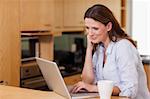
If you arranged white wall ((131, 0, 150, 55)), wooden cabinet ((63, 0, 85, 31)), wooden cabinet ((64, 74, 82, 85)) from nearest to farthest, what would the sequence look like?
1. wooden cabinet ((64, 74, 82, 85))
2. wooden cabinet ((63, 0, 85, 31))
3. white wall ((131, 0, 150, 55))

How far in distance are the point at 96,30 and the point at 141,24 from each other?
145 inches

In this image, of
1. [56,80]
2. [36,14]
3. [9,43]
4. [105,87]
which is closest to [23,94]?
[56,80]

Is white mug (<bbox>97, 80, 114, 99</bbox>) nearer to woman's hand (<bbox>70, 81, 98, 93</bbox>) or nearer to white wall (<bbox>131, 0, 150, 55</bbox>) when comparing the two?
woman's hand (<bbox>70, 81, 98, 93</bbox>)

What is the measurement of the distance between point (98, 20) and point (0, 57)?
1.18 metres

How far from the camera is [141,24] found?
224 inches

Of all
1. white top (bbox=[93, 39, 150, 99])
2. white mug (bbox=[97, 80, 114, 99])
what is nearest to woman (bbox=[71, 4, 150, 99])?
white top (bbox=[93, 39, 150, 99])

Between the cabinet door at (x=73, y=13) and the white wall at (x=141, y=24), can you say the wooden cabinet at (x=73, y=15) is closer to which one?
the cabinet door at (x=73, y=13)

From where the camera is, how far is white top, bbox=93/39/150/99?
2021 mm

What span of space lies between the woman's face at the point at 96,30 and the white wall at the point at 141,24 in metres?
3.49

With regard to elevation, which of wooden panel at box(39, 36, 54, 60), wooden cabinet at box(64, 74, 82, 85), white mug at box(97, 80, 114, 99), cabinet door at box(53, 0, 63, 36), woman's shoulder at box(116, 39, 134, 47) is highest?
cabinet door at box(53, 0, 63, 36)

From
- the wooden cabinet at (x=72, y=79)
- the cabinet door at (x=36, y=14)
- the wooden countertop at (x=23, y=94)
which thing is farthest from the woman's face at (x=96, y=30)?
the wooden cabinet at (x=72, y=79)

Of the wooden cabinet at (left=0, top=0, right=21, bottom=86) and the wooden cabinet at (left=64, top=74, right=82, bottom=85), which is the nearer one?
the wooden cabinet at (left=0, top=0, right=21, bottom=86)

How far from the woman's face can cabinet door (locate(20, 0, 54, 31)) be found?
3.76 ft

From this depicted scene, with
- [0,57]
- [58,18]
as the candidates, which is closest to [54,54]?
[58,18]
